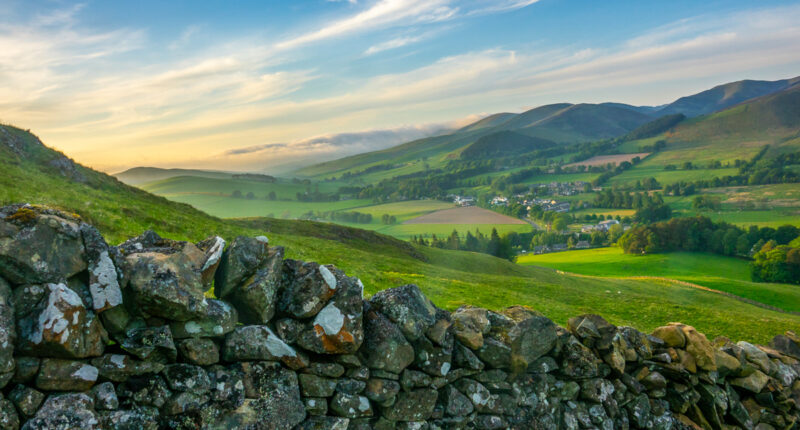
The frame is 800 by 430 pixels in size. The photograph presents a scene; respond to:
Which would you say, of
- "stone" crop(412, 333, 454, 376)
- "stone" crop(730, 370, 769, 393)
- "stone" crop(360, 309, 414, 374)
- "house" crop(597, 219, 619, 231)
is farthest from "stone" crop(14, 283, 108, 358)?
"house" crop(597, 219, 619, 231)

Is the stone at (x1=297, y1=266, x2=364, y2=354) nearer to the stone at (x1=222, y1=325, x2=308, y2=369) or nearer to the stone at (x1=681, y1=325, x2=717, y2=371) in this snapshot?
the stone at (x1=222, y1=325, x2=308, y2=369)

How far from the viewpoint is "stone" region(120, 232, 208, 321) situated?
4.20 meters

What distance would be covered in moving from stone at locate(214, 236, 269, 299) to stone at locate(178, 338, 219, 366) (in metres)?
0.67

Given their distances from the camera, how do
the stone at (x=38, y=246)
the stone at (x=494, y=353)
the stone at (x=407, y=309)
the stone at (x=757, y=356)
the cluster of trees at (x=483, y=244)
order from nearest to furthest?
the stone at (x=38, y=246)
the stone at (x=407, y=309)
the stone at (x=494, y=353)
the stone at (x=757, y=356)
the cluster of trees at (x=483, y=244)

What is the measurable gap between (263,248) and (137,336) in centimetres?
164

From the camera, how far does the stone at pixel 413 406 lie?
5.51 meters

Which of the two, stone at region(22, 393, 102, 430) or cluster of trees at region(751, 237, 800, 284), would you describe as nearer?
stone at region(22, 393, 102, 430)

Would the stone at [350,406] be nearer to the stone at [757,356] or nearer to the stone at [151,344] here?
the stone at [151,344]

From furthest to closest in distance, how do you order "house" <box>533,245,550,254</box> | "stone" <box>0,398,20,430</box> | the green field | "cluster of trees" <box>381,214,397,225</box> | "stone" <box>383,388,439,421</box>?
"cluster of trees" <box>381,214,397,225</box> < "house" <box>533,245,550,254</box> < the green field < "stone" <box>383,388,439,421</box> < "stone" <box>0,398,20,430</box>

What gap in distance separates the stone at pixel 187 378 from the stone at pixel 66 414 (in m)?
0.66

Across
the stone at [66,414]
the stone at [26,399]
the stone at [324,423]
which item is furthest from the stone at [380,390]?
the stone at [26,399]

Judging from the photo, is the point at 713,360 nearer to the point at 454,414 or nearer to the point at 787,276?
the point at 454,414

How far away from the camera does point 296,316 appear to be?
201 inches

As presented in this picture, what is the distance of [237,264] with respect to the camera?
5027 millimetres
